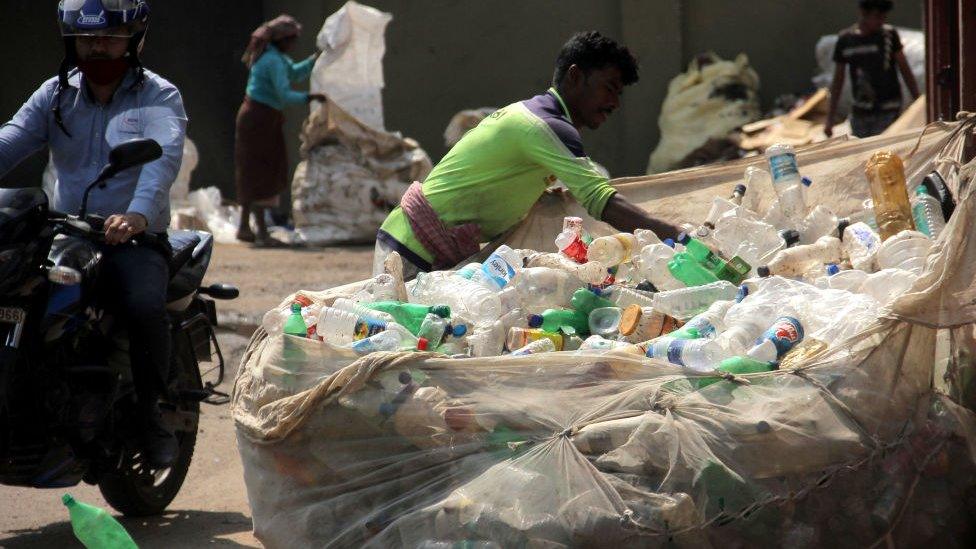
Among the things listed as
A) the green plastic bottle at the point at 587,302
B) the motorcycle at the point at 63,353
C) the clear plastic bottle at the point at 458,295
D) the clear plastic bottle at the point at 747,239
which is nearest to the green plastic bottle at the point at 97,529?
the motorcycle at the point at 63,353

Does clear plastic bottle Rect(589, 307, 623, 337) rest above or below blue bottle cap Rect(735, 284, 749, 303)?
below

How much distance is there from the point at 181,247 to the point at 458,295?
1.25 m

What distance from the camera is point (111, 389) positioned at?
4.45 m

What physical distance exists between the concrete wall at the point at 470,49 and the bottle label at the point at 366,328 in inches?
353

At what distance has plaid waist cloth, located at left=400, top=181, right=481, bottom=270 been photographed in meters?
4.82

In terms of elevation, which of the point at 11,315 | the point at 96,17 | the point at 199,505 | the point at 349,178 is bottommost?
the point at 349,178

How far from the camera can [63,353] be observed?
14.3ft

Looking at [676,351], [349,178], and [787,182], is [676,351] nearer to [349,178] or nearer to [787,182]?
[787,182]

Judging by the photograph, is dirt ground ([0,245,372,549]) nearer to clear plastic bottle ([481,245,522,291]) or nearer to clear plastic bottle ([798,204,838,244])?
clear plastic bottle ([481,245,522,291])

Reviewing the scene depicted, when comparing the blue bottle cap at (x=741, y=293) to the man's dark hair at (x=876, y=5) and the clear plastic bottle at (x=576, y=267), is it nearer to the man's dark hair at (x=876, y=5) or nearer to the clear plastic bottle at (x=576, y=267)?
the clear plastic bottle at (x=576, y=267)

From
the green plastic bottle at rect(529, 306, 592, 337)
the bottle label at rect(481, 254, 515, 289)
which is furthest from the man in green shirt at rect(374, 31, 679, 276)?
the green plastic bottle at rect(529, 306, 592, 337)

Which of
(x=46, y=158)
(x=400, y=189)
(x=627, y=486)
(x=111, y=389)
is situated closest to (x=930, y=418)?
(x=627, y=486)

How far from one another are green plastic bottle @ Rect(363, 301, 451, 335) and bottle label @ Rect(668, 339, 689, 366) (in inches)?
28.2

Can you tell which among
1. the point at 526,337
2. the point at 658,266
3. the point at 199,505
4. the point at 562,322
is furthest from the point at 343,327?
the point at 199,505
